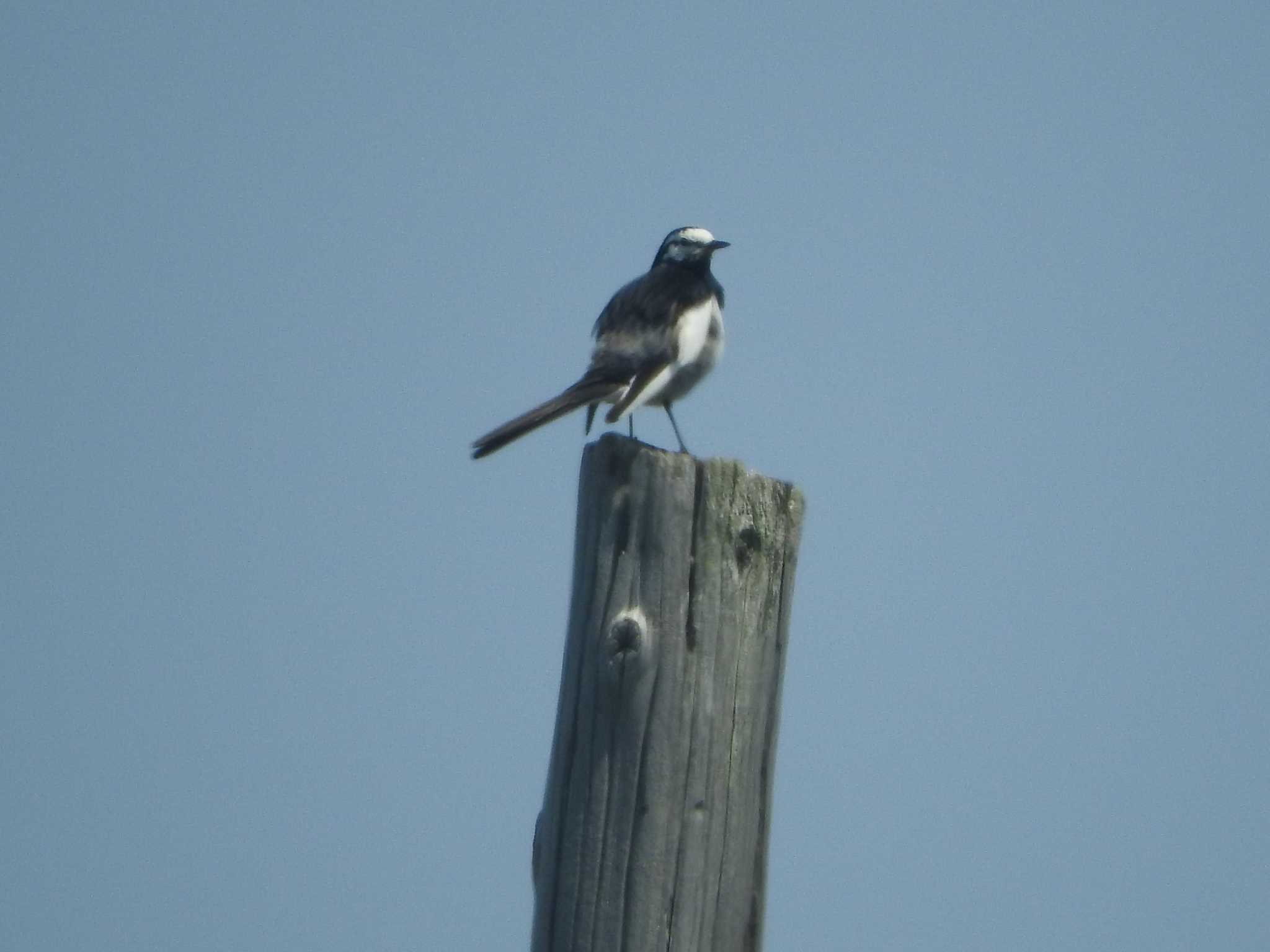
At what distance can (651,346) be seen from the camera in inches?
257

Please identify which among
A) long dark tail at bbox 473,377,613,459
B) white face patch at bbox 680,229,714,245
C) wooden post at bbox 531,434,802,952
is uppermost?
white face patch at bbox 680,229,714,245

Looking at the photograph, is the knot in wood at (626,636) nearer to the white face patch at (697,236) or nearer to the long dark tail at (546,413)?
the long dark tail at (546,413)

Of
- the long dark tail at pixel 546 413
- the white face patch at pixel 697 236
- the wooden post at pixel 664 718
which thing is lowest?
the wooden post at pixel 664 718

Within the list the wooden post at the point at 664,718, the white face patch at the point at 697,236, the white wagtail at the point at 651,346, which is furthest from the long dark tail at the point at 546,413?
the white face patch at the point at 697,236

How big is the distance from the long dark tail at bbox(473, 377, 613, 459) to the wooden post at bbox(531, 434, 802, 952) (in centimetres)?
156

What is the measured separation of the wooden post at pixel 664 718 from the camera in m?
3.16

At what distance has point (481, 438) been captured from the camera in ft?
16.3

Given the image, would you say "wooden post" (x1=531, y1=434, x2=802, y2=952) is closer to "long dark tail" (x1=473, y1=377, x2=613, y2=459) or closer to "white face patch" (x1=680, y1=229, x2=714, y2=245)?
"long dark tail" (x1=473, y1=377, x2=613, y2=459)

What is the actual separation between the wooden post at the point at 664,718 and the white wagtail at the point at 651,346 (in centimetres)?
206

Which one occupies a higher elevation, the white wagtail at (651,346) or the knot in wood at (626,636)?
the white wagtail at (651,346)

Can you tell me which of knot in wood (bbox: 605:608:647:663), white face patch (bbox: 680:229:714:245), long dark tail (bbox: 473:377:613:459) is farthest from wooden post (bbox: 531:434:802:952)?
white face patch (bbox: 680:229:714:245)

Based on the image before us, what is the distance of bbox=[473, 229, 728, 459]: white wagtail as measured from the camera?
6.11 meters

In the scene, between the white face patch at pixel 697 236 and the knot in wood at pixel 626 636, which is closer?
the knot in wood at pixel 626 636

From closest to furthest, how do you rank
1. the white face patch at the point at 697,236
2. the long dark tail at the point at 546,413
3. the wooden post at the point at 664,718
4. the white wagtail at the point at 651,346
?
the wooden post at the point at 664,718 < the long dark tail at the point at 546,413 < the white wagtail at the point at 651,346 < the white face patch at the point at 697,236
